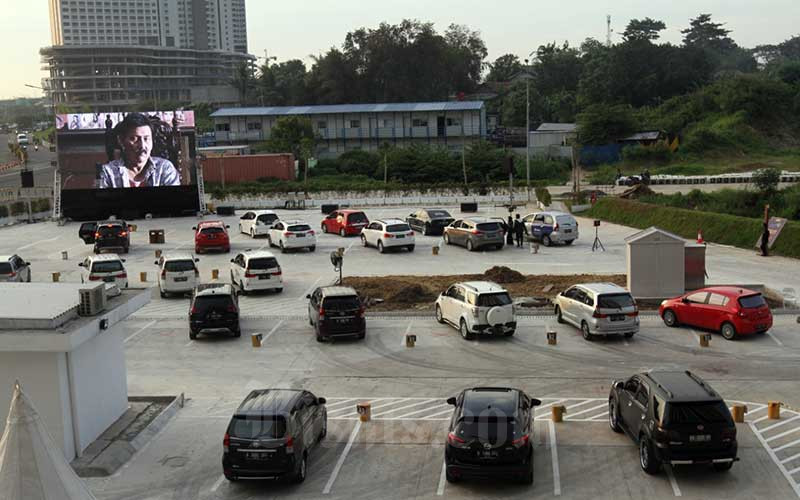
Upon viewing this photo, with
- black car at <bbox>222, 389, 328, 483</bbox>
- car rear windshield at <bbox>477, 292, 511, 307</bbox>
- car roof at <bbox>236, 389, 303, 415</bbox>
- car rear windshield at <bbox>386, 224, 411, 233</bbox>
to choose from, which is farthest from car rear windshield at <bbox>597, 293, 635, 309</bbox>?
car rear windshield at <bbox>386, 224, 411, 233</bbox>

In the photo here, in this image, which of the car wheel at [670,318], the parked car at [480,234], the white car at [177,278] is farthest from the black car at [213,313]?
the parked car at [480,234]

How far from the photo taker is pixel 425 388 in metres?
21.3

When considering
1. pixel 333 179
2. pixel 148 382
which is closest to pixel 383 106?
pixel 333 179

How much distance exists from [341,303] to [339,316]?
0.38 m

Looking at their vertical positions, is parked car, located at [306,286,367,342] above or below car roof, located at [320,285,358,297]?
below

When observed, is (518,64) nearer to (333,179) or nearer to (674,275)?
(333,179)

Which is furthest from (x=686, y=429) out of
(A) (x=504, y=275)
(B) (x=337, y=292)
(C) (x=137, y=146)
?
(C) (x=137, y=146)

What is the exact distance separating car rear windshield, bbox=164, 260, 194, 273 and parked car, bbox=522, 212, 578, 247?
16891mm

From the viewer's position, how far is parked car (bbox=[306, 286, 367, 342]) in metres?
25.4

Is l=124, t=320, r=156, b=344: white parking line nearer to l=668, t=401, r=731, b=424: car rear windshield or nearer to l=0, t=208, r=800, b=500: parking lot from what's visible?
l=0, t=208, r=800, b=500: parking lot

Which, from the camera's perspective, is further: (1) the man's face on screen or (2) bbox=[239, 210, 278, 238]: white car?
(1) the man's face on screen

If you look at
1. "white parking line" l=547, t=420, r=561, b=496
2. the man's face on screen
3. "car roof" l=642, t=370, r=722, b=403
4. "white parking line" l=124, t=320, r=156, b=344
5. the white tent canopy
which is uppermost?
the man's face on screen

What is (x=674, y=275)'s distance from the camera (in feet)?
97.5

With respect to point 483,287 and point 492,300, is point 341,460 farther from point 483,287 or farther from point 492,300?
point 483,287
